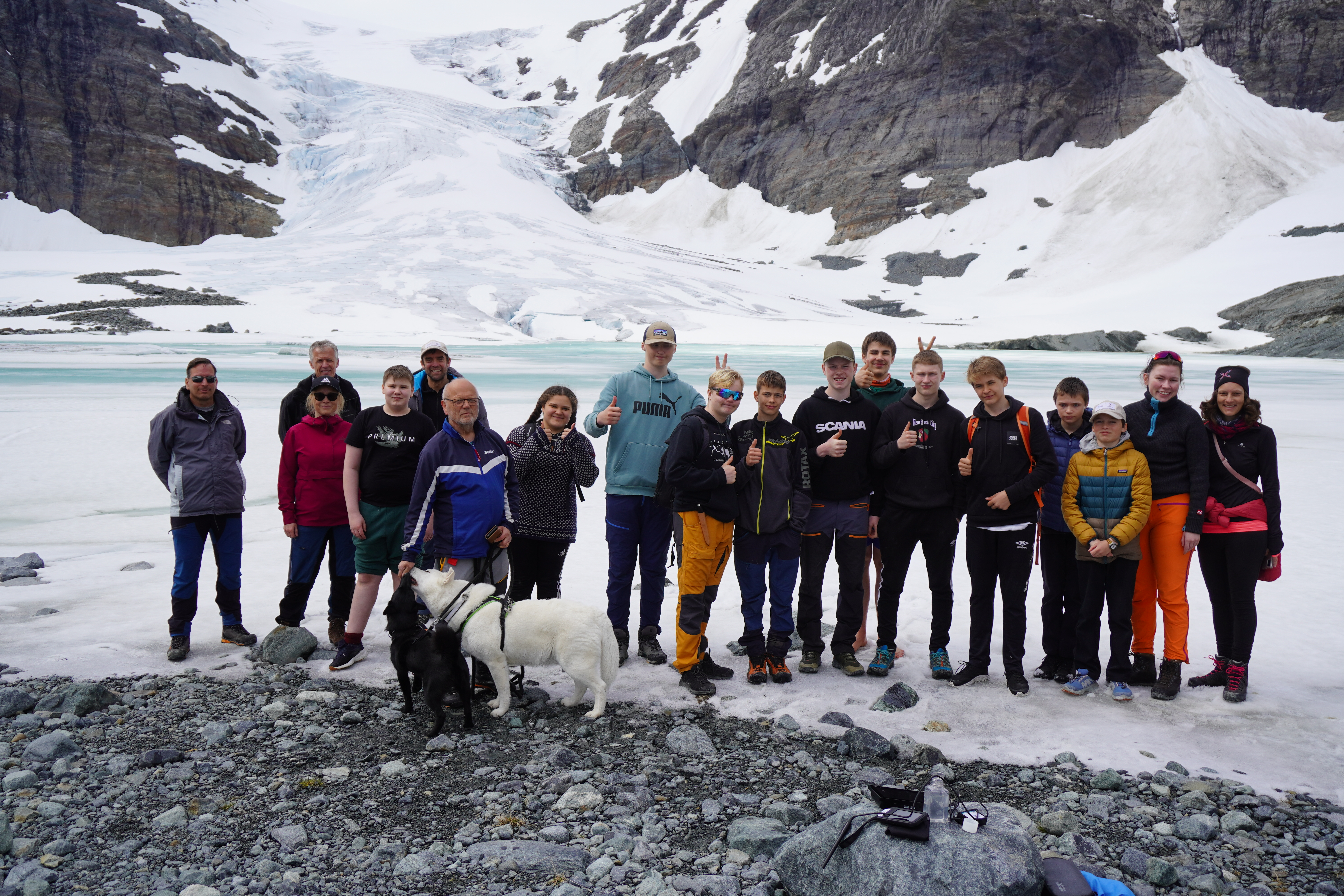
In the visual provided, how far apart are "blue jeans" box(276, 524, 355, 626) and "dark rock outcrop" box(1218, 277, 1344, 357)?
1646 inches

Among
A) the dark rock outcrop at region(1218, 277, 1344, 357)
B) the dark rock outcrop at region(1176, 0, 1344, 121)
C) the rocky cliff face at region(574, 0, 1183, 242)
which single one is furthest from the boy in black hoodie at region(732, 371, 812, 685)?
the dark rock outcrop at region(1176, 0, 1344, 121)

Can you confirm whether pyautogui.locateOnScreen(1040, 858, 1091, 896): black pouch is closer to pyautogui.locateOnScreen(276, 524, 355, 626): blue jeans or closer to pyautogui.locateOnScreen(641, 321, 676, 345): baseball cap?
pyautogui.locateOnScreen(641, 321, 676, 345): baseball cap

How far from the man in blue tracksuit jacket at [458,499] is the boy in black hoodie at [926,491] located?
2.24 meters

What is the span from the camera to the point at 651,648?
5125mm

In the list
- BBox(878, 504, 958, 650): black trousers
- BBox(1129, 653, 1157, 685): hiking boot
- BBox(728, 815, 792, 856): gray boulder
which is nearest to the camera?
BBox(728, 815, 792, 856): gray boulder

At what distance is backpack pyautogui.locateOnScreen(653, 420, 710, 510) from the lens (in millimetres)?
4672

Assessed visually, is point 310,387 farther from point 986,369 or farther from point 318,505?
point 986,369

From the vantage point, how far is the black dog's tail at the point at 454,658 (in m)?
4.04

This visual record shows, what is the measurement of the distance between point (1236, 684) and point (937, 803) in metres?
2.73

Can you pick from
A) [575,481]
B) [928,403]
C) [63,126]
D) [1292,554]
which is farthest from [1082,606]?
[63,126]

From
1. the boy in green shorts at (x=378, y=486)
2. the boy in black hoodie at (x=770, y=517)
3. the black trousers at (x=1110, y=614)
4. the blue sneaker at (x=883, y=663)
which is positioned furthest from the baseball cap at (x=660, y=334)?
the black trousers at (x=1110, y=614)

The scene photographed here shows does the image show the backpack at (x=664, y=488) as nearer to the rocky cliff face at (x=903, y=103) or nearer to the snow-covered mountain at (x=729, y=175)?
the snow-covered mountain at (x=729, y=175)

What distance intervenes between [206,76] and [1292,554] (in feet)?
353

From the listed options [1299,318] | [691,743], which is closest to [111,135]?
[1299,318]
